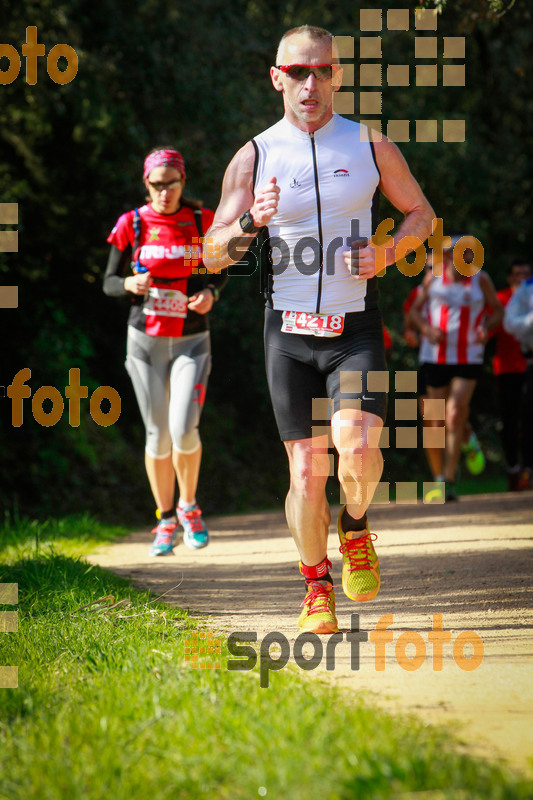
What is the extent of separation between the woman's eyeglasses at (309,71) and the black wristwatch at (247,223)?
2.06 feet

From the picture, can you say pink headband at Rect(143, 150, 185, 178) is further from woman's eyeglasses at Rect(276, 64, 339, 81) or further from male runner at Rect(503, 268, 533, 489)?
male runner at Rect(503, 268, 533, 489)

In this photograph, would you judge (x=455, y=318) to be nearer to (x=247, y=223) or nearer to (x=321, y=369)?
(x=321, y=369)

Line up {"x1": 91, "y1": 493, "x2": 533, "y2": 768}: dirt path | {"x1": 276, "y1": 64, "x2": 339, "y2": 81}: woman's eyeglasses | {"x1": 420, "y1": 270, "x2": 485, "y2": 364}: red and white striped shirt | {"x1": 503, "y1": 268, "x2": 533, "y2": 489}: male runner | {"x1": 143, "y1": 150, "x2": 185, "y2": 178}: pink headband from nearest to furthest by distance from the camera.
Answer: {"x1": 91, "y1": 493, "x2": 533, "y2": 768}: dirt path, {"x1": 276, "y1": 64, "x2": 339, "y2": 81}: woman's eyeglasses, {"x1": 143, "y1": 150, "x2": 185, "y2": 178}: pink headband, {"x1": 420, "y1": 270, "x2": 485, "y2": 364}: red and white striped shirt, {"x1": 503, "y1": 268, "x2": 533, "y2": 489}: male runner

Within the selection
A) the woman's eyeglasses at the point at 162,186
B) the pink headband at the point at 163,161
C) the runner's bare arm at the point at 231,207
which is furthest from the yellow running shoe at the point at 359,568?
the pink headband at the point at 163,161

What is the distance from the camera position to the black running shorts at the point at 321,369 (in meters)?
4.20

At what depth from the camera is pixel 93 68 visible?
11.5 m

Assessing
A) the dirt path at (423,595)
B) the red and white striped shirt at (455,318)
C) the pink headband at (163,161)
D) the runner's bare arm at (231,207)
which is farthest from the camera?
the red and white striped shirt at (455,318)

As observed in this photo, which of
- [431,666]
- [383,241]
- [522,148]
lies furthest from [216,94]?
[431,666]

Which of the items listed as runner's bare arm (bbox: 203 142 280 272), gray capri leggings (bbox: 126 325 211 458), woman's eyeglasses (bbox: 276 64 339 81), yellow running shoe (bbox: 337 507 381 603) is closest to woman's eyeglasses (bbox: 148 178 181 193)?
gray capri leggings (bbox: 126 325 211 458)

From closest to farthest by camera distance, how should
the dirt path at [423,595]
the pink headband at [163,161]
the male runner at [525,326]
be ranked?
the dirt path at [423,595], the pink headband at [163,161], the male runner at [525,326]

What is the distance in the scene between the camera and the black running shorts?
4.20 m

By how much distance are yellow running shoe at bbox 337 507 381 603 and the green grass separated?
88 centimetres

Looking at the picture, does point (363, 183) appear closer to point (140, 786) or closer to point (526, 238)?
point (140, 786)

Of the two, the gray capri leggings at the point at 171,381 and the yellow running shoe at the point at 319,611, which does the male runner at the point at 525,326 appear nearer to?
the gray capri leggings at the point at 171,381
